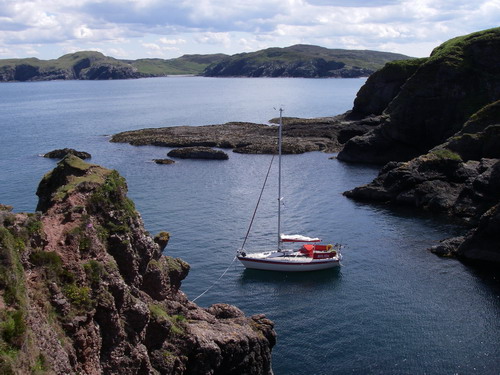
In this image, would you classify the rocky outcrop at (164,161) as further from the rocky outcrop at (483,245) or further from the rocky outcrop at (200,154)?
the rocky outcrop at (483,245)

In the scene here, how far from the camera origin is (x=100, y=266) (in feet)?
75.1

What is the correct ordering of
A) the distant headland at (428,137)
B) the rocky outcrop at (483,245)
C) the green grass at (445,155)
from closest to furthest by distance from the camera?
the rocky outcrop at (483,245)
the distant headland at (428,137)
the green grass at (445,155)

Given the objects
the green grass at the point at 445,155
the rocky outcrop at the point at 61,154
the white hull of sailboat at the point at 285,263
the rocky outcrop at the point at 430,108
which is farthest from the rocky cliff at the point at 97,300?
the rocky outcrop at the point at 430,108

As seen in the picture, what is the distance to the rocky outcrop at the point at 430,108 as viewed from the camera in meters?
109

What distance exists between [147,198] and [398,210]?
3445 cm

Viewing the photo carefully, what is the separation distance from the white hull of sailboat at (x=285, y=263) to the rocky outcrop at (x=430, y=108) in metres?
56.7

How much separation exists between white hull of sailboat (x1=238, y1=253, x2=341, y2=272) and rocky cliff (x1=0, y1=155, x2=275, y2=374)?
22.4m

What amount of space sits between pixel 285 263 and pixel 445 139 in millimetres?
64001

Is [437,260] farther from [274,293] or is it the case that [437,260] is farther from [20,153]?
[20,153]

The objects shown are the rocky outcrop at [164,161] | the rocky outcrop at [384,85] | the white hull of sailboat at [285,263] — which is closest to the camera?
the white hull of sailboat at [285,263]

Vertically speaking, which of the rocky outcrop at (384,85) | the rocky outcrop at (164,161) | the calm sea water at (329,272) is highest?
the rocky outcrop at (384,85)

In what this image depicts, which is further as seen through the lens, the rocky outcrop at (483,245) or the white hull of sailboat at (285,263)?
the rocky outcrop at (483,245)

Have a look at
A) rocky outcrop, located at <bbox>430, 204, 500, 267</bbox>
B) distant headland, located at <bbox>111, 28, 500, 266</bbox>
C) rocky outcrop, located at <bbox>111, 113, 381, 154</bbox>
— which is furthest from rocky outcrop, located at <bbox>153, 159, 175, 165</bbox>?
rocky outcrop, located at <bbox>430, 204, 500, 267</bbox>

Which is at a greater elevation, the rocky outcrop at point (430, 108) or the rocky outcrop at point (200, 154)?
the rocky outcrop at point (430, 108)
